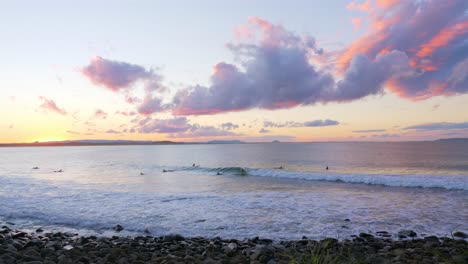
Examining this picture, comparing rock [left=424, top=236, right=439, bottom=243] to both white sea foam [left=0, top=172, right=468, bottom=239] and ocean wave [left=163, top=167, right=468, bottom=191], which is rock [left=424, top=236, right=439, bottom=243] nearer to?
white sea foam [left=0, top=172, right=468, bottom=239]

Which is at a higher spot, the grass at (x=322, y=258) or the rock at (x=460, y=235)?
the grass at (x=322, y=258)

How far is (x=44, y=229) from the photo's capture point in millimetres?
12250

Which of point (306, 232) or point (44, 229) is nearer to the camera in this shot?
point (306, 232)

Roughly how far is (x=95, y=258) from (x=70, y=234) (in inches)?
183

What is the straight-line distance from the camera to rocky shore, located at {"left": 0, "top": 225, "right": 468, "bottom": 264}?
7367 mm

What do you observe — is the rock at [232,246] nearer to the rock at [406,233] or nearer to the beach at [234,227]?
the beach at [234,227]

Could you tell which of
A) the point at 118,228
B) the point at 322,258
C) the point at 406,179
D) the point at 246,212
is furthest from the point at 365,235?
the point at 406,179

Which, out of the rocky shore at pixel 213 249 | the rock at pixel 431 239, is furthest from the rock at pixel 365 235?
the rock at pixel 431 239

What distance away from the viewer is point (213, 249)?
8.91 m

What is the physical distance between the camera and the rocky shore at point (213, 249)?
7.37 meters

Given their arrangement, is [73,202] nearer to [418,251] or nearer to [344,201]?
[344,201]

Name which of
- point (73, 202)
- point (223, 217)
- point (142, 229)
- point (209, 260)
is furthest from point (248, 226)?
point (73, 202)

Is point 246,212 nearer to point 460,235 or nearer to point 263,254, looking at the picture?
point 263,254

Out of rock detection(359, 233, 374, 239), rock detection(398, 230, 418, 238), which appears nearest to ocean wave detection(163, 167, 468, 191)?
rock detection(398, 230, 418, 238)
